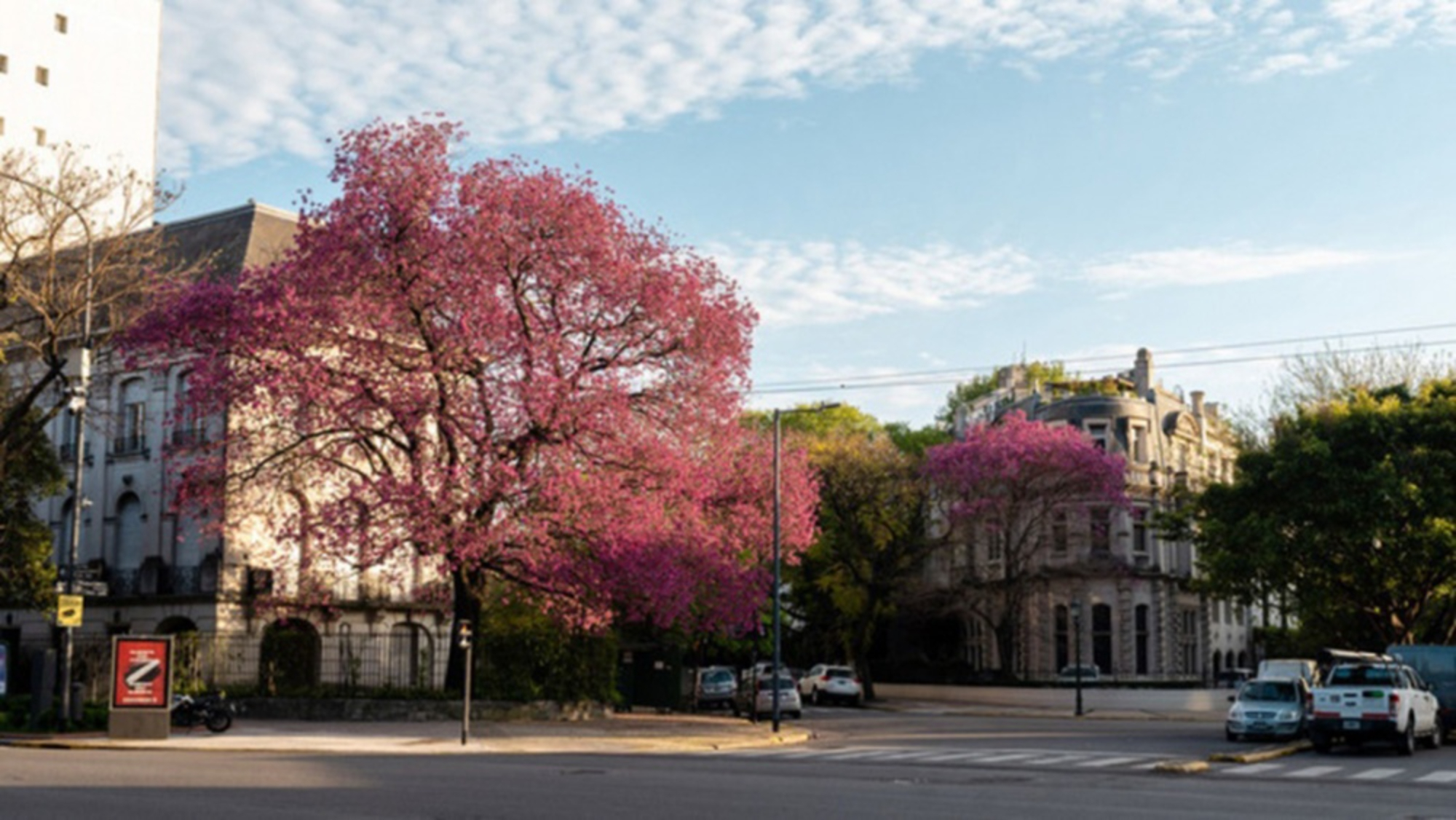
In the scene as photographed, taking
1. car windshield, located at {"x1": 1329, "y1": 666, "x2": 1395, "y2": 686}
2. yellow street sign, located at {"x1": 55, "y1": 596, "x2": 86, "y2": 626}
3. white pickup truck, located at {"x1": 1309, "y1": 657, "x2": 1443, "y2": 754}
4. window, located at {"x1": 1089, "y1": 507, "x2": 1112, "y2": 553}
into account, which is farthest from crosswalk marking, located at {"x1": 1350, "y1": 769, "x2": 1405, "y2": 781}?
window, located at {"x1": 1089, "y1": 507, "x2": 1112, "y2": 553}

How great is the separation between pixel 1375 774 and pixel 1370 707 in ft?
17.9

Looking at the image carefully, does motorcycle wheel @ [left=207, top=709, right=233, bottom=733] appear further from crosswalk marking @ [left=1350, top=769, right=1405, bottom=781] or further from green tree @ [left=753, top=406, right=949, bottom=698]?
green tree @ [left=753, top=406, right=949, bottom=698]

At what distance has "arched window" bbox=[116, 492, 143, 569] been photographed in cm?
5069

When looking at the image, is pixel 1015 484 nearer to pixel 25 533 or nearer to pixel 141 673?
pixel 25 533

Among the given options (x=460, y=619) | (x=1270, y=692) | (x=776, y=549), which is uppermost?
(x=776, y=549)

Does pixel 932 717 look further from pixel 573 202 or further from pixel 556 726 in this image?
pixel 573 202

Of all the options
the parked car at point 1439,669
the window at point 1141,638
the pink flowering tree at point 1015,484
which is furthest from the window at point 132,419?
the window at point 1141,638

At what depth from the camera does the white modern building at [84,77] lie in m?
60.5

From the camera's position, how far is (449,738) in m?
33.3

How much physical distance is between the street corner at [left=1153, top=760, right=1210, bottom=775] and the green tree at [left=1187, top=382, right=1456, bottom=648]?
16496mm

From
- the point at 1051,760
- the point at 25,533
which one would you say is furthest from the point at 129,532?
the point at 1051,760

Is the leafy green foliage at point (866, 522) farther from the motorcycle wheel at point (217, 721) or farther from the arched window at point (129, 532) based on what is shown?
the motorcycle wheel at point (217, 721)

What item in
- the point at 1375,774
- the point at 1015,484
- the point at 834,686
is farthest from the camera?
the point at 1015,484

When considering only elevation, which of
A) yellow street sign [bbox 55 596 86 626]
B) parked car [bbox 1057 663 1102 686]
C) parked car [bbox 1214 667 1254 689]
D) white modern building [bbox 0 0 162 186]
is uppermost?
white modern building [bbox 0 0 162 186]
